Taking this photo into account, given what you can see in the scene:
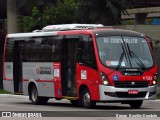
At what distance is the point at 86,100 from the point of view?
71.5 feet

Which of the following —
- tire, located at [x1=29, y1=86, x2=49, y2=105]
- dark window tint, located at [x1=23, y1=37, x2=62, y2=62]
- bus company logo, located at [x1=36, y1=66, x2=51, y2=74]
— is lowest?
tire, located at [x1=29, y1=86, x2=49, y2=105]

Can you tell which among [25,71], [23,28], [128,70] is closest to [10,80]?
[25,71]

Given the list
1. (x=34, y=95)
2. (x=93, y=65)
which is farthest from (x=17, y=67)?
(x=93, y=65)

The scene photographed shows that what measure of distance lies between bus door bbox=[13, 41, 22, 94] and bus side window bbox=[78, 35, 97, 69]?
5134 mm

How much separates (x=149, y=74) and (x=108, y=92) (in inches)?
72.7

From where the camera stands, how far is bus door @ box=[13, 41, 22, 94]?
2655 centimetres

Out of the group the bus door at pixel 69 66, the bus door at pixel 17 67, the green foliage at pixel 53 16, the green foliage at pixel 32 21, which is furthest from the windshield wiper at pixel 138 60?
the green foliage at pixel 32 21

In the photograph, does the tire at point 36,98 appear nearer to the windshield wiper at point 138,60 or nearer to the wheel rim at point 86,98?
the wheel rim at point 86,98

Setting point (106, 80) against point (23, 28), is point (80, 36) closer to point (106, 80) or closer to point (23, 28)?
point (106, 80)

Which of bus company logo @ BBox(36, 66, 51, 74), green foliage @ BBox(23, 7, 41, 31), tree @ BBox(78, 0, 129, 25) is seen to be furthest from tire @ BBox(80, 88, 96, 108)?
green foliage @ BBox(23, 7, 41, 31)

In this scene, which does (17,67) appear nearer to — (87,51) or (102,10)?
(87,51)

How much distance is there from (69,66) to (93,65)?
5.98 ft

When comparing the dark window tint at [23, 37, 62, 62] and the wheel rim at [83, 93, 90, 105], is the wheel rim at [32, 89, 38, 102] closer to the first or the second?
the dark window tint at [23, 37, 62, 62]

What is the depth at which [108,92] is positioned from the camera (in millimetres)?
20844
